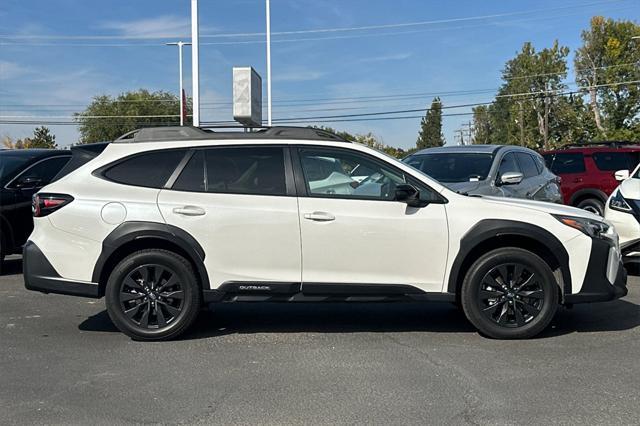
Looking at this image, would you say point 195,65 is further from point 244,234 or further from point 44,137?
point 44,137

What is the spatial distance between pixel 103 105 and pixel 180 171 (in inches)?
2656

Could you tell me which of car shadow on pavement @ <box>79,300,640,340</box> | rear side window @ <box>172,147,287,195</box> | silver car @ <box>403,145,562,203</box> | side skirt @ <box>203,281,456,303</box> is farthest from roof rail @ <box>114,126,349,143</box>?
silver car @ <box>403,145,562,203</box>

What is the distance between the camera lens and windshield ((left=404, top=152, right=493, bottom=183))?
8789 millimetres

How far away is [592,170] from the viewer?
14.0m

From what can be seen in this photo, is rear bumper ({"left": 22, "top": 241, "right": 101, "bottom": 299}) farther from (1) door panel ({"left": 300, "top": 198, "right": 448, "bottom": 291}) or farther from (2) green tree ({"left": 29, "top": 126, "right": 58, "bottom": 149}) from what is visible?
(2) green tree ({"left": 29, "top": 126, "right": 58, "bottom": 149})

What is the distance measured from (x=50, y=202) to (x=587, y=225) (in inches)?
189

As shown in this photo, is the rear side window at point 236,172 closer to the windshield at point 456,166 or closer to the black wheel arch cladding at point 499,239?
the black wheel arch cladding at point 499,239

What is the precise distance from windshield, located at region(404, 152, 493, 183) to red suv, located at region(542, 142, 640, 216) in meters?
5.80

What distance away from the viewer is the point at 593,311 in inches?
258

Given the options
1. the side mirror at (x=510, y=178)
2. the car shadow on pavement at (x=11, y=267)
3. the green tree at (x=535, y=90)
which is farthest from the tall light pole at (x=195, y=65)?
the green tree at (x=535, y=90)

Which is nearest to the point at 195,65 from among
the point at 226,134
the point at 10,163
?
the point at 10,163

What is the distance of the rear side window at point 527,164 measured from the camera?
9844mm

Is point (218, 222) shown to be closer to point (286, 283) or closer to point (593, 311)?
point (286, 283)

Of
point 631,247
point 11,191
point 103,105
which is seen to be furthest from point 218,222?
point 103,105
